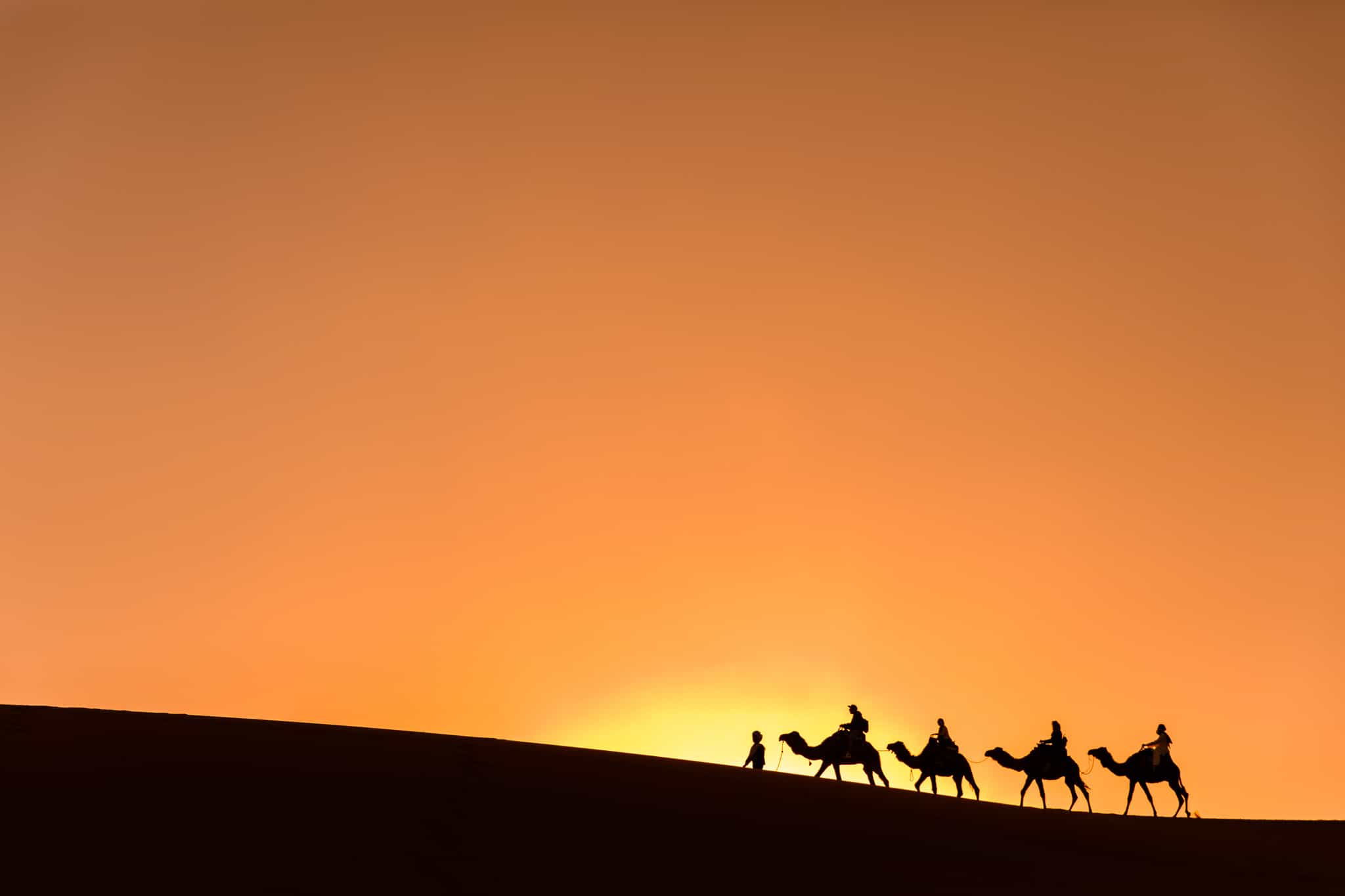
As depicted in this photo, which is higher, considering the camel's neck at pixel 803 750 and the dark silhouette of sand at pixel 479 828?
the camel's neck at pixel 803 750

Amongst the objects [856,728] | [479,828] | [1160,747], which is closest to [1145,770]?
[1160,747]

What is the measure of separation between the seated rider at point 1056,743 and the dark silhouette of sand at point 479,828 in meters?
2.93

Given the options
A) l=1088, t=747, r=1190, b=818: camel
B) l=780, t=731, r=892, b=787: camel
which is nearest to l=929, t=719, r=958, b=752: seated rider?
l=780, t=731, r=892, b=787: camel

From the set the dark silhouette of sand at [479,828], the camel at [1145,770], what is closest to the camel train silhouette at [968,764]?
the camel at [1145,770]

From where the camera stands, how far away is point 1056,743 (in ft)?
68.1

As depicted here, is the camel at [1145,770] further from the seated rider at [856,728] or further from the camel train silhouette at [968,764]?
the seated rider at [856,728]

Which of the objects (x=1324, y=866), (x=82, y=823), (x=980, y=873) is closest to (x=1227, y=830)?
(x=1324, y=866)

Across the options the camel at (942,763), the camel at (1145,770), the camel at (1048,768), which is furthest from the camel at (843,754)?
the camel at (1145,770)

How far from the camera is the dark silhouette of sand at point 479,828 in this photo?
382 inches

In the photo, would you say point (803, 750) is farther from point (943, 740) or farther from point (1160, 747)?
point (1160, 747)

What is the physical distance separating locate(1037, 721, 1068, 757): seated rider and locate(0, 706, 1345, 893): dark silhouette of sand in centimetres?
293

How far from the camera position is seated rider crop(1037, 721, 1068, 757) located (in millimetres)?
20641

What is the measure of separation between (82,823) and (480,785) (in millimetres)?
4311

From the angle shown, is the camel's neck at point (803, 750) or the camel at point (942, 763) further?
the camel's neck at point (803, 750)
